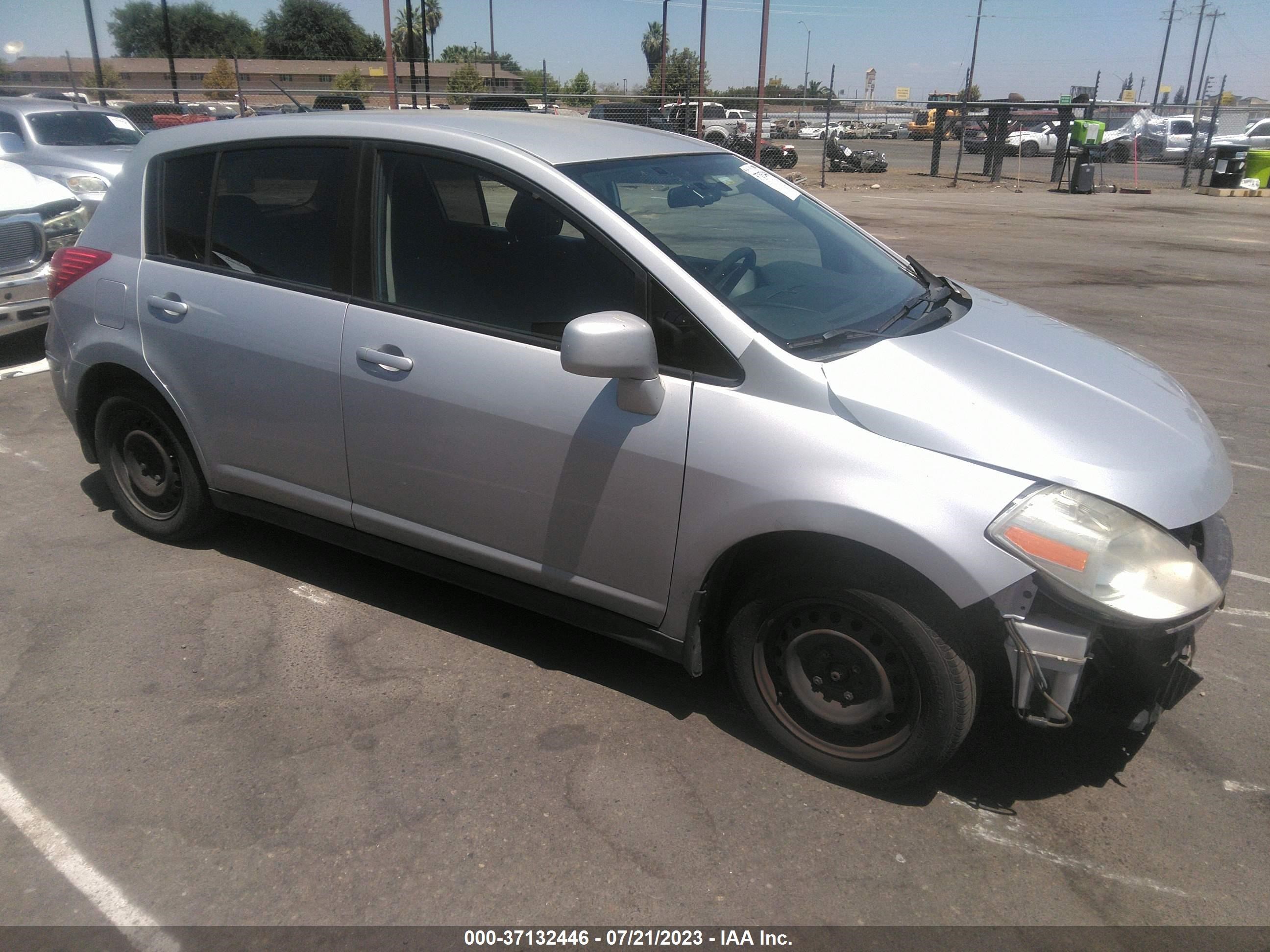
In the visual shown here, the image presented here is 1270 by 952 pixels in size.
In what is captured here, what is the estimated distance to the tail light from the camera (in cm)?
409

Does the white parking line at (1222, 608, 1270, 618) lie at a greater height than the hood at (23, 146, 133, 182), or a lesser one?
lesser

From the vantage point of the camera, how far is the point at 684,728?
3.21m

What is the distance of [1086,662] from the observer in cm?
250

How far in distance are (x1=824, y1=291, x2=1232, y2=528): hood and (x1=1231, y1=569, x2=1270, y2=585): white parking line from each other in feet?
4.71

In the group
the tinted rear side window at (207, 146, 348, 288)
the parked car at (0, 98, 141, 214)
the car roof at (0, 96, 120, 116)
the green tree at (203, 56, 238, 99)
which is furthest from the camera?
the green tree at (203, 56, 238, 99)

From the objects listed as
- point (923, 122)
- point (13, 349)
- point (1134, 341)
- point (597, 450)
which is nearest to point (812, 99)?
point (1134, 341)

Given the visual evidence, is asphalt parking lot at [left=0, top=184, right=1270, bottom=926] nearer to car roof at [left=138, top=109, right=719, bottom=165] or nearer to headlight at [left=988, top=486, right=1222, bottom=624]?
headlight at [left=988, top=486, right=1222, bottom=624]

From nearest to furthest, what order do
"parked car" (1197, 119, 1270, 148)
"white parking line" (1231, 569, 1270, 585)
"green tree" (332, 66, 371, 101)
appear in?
"white parking line" (1231, 569, 1270, 585), "parked car" (1197, 119, 1270, 148), "green tree" (332, 66, 371, 101)

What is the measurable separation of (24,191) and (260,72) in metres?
54.7

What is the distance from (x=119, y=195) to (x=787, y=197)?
278 cm

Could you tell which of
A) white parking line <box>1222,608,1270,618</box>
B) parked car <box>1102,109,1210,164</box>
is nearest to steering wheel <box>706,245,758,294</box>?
white parking line <box>1222,608,1270,618</box>

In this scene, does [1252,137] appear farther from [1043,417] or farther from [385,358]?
[385,358]

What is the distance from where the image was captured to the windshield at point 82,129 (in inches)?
454

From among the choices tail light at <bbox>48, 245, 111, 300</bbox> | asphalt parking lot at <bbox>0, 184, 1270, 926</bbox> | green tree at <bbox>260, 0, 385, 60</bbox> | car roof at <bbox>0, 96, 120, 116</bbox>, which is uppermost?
green tree at <bbox>260, 0, 385, 60</bbox>
